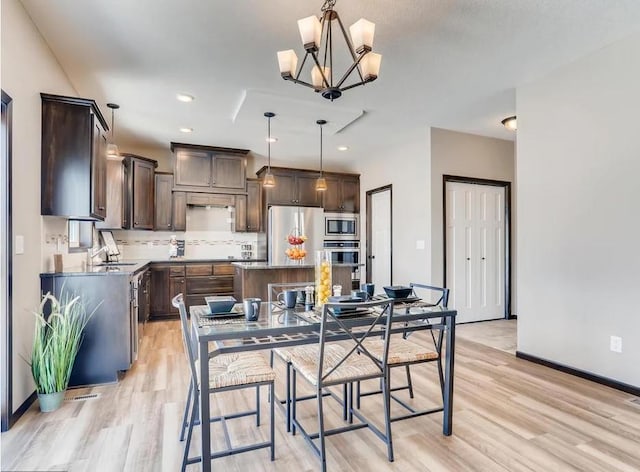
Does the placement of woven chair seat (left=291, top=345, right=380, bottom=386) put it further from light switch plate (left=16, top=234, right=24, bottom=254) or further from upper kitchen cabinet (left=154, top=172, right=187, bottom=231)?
upper kitchen cabinet (left=154, top=172, right=187, bottom=231)

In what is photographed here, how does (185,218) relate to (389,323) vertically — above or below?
above

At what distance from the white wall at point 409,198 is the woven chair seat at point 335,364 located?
113 inches

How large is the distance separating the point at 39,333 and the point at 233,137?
11.6ft

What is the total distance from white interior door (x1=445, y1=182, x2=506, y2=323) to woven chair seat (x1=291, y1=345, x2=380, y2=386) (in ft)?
10.4

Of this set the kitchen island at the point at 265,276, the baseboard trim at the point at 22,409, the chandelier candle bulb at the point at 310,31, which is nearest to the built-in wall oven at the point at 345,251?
the kitchen island at the point at 265,276

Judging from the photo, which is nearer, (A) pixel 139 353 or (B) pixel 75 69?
(B) pixel 75 69

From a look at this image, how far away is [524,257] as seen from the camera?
3564mm

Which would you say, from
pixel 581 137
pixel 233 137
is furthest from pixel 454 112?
pixel 233 137

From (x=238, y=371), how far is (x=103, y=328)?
165 centimetres

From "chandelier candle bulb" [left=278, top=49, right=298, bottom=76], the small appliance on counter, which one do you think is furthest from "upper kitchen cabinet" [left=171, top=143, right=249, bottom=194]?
"chandelier candle bulb" [left=278, top=49, right=298, bottom=76]

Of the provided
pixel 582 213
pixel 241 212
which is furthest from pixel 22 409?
pixel 582 213

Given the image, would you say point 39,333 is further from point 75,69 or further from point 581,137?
point 581,137

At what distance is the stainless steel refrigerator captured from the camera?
19.2 ft

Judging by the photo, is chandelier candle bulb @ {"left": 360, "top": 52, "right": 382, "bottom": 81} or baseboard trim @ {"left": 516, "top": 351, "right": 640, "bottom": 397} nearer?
→ chandelier candle bulb @ {"left": 360, "top": 52, "right": 382, "bottom": 81}
